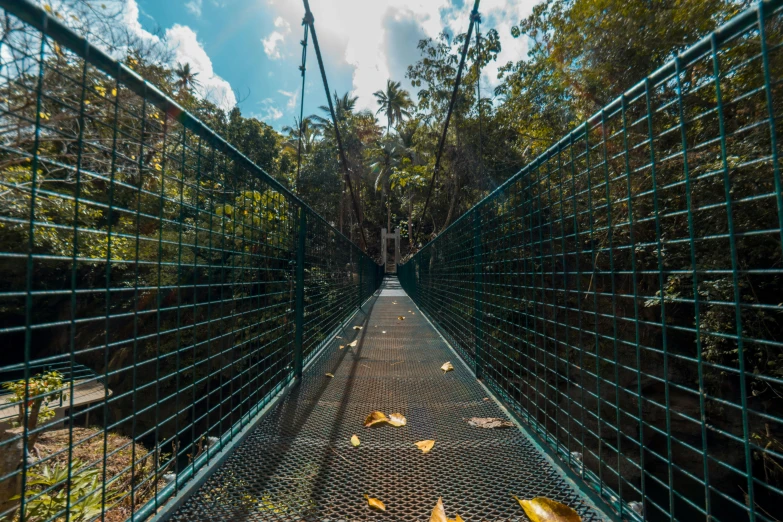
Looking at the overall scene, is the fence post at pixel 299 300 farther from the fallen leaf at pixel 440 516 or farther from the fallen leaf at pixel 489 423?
the fallen leaf at pixel 440 516

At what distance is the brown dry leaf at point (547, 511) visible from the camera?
1.08m

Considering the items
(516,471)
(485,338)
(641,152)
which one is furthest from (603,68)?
(516,471)

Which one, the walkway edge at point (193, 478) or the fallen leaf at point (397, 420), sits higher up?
the walkway edge at point (193, 478)

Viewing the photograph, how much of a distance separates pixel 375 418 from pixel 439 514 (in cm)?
72

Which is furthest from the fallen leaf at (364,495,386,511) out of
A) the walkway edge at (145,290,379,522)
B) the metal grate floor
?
the walkway edge at (145,290,379,522)

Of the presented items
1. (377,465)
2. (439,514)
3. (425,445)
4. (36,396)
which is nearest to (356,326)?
(425,445)

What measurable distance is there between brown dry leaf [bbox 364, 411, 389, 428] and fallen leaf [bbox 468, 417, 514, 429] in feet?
1.27

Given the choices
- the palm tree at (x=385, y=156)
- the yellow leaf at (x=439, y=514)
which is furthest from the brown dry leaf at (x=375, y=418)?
the palm tree at (x=385, y=156)

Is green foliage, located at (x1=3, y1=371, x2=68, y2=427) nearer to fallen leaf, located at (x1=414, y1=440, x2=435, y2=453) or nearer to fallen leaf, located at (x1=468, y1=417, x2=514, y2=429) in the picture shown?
fallen leaf, located at (x1=414, y1=440, x2=435, y2=453)

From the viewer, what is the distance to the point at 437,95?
995cm

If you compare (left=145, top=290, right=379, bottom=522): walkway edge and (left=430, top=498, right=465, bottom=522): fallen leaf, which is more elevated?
(left=145, top=290, right=379, bottom=522): walkway edge

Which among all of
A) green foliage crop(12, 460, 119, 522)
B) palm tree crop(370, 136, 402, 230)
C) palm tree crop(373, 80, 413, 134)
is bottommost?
green foliage crop(12, 460, 119, 522)

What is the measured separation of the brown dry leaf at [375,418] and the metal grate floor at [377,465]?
36 mm

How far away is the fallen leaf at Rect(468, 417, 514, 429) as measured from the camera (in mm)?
1708
